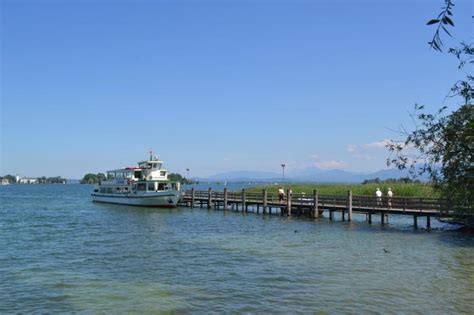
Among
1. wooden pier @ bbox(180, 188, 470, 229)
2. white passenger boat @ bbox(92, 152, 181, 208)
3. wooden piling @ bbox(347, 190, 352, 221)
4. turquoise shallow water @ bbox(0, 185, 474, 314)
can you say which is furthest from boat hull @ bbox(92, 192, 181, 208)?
wooden piling @ bbox(347, 190, 352, 221)

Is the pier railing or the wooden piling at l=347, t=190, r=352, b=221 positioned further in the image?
the wooden piling at l=347, t=190, r=352, b=221

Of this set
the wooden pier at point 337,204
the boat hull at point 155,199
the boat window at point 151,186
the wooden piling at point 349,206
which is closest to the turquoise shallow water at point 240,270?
the wooden pier at point 337,204

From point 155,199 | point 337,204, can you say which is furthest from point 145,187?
point 337,204

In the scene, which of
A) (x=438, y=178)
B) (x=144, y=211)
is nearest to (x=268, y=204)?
(x=144, y=211)

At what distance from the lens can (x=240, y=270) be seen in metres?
17.9

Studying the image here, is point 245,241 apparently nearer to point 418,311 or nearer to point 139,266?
point 139,266

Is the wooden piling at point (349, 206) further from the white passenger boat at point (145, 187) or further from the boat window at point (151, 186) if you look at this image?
the boat window at point (151, 186)

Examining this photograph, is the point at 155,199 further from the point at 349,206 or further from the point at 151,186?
the point at 349,206

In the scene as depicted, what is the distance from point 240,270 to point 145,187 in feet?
131

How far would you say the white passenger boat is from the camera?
5434cm

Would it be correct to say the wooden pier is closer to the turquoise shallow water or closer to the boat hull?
the turquoise shallow water

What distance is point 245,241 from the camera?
26297 millimetres

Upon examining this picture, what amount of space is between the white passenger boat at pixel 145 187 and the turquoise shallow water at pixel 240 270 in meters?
22.3

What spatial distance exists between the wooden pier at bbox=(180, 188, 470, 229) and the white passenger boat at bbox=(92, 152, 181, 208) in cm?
309
